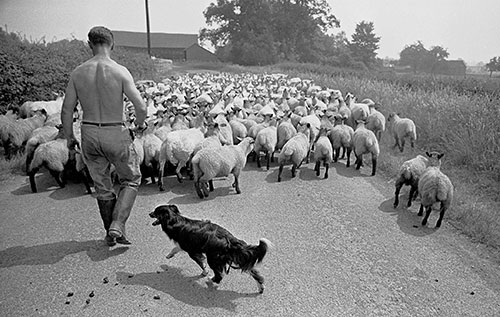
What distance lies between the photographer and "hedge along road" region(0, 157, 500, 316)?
3.98 metres

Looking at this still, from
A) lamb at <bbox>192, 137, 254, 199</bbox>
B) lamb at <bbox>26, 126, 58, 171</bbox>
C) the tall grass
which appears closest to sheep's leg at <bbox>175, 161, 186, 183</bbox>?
lamb at <bbox>192, 137, 254, 199</bbox>

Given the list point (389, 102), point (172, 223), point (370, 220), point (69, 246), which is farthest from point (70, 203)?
point (389, 102)

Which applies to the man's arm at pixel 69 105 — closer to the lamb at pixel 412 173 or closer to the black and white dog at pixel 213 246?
the black and white dog at pixel 213 246

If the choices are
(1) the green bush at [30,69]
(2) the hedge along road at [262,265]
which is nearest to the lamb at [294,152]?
(2) the hedge along road at [262,265]

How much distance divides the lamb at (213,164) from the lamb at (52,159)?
7.05ft

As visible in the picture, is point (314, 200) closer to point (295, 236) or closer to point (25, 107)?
point (295, 236)

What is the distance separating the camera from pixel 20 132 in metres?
8.80

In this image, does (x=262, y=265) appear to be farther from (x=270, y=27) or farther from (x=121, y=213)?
(x=270, y=27)

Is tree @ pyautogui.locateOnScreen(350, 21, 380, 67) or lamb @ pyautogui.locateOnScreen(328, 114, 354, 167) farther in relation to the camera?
tree @ pyautogui.locateOnScreen(350, 21, 380, 67)

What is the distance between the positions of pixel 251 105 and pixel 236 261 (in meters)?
9.64

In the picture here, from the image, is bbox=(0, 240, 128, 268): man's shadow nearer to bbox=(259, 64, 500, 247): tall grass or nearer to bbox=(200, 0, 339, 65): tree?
bbox=(259, 64, 500, 247): tall grass

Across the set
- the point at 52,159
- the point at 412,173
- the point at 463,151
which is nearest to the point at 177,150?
the point at 52,159

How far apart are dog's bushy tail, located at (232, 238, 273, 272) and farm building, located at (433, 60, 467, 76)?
2640 inches

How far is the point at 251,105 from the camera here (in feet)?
43.3
